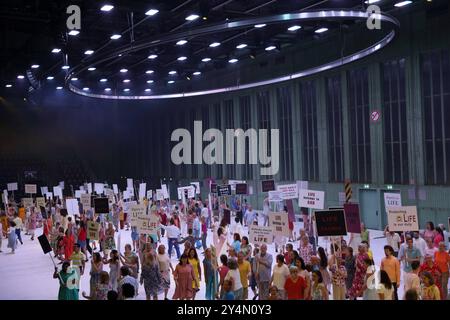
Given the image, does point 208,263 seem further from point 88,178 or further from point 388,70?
point 88,178

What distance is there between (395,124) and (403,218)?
12316 mm

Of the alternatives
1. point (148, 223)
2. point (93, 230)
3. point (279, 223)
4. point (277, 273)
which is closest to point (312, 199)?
point (279, 223)

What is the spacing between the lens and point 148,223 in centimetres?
A: 1488

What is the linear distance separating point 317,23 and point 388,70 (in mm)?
3879

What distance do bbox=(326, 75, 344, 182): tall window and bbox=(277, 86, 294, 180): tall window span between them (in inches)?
143

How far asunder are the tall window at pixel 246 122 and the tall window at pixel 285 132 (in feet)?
9.90

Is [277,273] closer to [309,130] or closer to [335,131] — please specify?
[335,131]

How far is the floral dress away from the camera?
36.8 ft

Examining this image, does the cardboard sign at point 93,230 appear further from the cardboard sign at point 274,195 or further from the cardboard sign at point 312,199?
the cardboard sign at point 274,195

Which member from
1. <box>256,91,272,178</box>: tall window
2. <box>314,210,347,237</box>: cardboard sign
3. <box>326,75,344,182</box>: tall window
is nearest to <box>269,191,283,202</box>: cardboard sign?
<box>326,75,344,182</box>: tall window

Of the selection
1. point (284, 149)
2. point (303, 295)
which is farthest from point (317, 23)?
point (303, 295)

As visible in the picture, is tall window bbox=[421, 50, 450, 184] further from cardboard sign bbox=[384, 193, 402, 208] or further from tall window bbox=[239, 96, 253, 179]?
tall window bbox=[239, 96, 253, 179]

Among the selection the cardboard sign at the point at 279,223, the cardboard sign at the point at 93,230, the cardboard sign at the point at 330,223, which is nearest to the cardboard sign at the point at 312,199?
the cardboard sign at the point at 279,223
